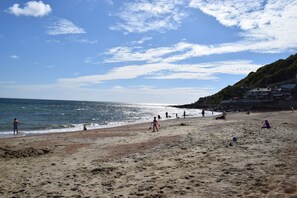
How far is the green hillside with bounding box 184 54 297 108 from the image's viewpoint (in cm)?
12862

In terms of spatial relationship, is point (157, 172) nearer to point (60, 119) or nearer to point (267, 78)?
point (60, 119)

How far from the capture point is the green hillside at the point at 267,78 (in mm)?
128625

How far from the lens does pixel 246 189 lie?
30.4ft

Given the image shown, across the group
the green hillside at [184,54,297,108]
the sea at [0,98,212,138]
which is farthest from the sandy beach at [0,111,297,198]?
the green hillside at [184,54,297,108]

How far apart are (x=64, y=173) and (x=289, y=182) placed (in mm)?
8344

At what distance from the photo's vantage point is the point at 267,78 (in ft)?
445

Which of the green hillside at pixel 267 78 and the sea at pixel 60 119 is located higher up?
the green hillside at pixel 267 78

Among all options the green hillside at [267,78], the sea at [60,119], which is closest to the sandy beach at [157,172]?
the sea at [60,119]

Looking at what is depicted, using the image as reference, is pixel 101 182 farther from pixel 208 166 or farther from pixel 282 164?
pixel 282 164

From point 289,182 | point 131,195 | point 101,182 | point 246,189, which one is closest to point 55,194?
point 101,182

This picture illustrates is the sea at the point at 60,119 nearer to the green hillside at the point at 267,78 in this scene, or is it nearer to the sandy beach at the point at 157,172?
the sandy beach at the point at 157,172

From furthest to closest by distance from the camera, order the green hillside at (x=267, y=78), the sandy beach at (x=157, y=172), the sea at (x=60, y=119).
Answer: the green hillside at (x=267, y=78) < the sea at (x=60, y=119) < the sandy beach at (x=157, y=172)

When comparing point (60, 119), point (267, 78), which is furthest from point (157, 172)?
point (267, 78)

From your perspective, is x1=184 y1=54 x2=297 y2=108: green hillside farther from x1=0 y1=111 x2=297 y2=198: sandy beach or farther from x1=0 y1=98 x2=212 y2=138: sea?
x1=0 y1=111 x2=297 y2=198: sandy beach
